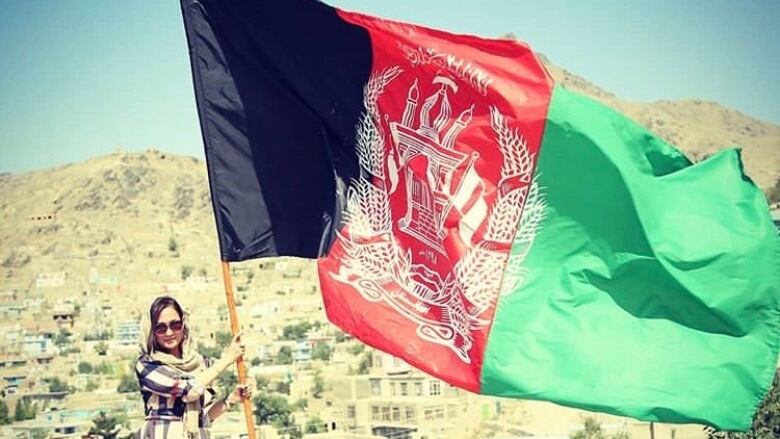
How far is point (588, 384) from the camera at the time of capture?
562 cm

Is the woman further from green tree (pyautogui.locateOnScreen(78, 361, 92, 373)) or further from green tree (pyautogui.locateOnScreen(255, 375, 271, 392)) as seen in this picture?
green tree (pyautogui.locateOnScreen(78, 361, 92, 373))

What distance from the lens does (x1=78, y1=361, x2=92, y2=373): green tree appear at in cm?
7975

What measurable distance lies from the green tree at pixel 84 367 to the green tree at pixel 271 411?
2347 cm

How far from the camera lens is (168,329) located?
5156 millimetres

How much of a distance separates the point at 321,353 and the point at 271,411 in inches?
726

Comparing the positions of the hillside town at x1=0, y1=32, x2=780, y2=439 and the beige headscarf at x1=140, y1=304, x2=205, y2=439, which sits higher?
the hillside town at x1=0, y1=32, x2=780, y2=439

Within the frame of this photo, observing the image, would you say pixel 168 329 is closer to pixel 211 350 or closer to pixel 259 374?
pixel 259 374

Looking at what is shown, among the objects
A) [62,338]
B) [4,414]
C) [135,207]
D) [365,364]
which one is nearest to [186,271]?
[135,207]

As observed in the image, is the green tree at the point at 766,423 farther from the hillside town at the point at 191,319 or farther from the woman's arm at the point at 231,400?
the woman's arm at the point at 231,400

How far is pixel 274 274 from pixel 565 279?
102581mm

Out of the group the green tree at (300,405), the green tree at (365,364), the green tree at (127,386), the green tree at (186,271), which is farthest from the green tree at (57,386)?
the green tree at (186,271)

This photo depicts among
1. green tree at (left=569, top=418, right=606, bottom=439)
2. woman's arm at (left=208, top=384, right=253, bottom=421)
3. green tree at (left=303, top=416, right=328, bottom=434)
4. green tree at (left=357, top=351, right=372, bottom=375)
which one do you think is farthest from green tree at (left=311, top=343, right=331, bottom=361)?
woman's arm at (left=208, top=384, right=253, bottom=421)

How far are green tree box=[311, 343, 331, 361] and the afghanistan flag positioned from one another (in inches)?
2776

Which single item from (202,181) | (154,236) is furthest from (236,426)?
(202,181)
